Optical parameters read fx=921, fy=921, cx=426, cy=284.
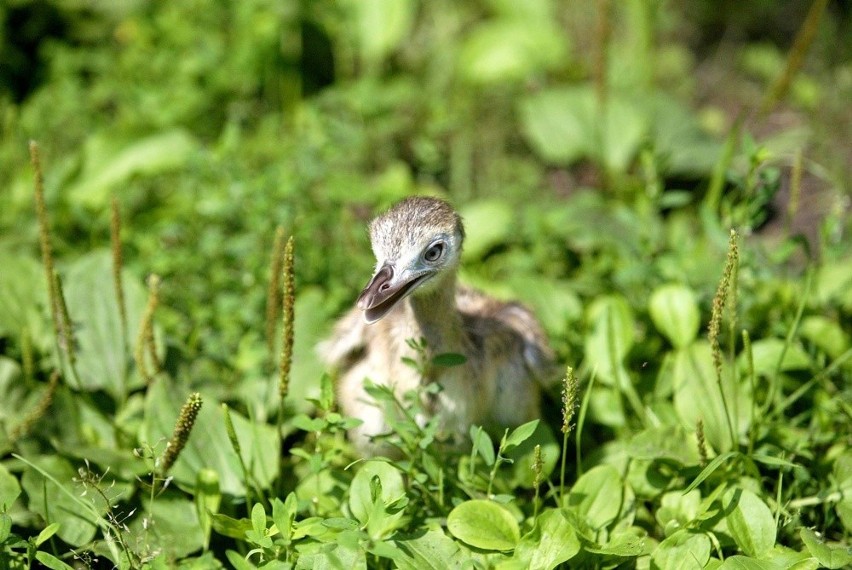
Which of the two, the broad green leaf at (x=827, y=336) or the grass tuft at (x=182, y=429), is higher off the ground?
the grass tuft at (x=182, y=429)

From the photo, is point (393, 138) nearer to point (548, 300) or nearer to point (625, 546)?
point (548, 300)

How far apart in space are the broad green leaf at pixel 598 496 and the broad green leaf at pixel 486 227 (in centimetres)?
186

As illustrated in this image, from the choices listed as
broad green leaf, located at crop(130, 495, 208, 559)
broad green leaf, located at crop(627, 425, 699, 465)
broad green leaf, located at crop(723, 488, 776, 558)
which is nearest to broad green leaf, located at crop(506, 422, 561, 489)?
broad green leaf, located at crop(627, 425, 699, 465)

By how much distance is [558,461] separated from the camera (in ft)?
11.3

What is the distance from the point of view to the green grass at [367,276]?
282 cm

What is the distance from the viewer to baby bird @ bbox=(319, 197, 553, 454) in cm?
295

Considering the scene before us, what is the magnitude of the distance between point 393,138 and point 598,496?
329cm

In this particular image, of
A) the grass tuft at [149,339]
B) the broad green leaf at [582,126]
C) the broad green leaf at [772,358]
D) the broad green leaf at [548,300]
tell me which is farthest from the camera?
the broad green leaf at [582,126]

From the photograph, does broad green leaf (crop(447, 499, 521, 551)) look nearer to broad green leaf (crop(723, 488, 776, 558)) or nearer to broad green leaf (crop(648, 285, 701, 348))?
broad green leaf (crop(723, 488, 776, 558))

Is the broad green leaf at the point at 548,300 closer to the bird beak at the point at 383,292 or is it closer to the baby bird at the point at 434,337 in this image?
the baby bird at the point at 434,337

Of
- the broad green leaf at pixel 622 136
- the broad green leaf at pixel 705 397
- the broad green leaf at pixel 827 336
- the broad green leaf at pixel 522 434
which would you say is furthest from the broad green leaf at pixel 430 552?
the broad green leaf at pixel 622 136

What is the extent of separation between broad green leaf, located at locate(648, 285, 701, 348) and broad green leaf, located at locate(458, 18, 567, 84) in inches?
96.4

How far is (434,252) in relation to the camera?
303 cm

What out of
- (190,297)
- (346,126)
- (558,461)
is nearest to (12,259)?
(190,297)
